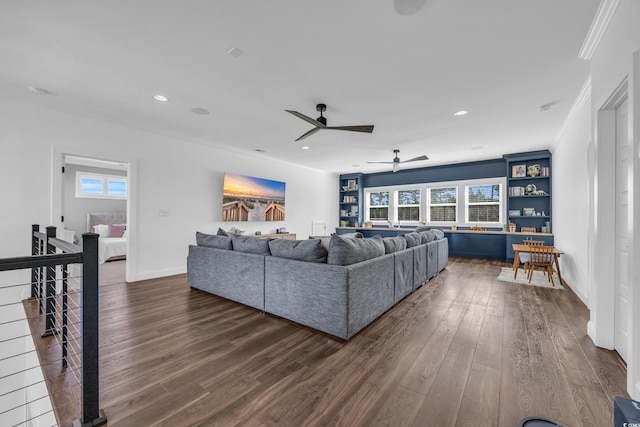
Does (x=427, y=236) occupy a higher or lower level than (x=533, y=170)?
lower

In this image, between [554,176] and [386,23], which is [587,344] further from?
[554,176]

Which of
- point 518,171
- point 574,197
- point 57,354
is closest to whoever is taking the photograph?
point 57,354

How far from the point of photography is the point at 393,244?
3.38 m

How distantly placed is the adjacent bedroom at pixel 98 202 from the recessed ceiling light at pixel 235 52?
5774 millimetres

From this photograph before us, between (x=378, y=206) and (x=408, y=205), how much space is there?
40.1 inches

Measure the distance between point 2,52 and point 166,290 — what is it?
3.02 metres

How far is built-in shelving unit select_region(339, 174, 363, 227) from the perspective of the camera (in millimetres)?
9000

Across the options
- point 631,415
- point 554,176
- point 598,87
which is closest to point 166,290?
point 631,415

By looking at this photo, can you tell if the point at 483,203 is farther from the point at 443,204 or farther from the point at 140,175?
the point at 140,175

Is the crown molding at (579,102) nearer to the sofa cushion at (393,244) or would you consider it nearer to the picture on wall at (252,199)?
the sofa cushion at (393,244)

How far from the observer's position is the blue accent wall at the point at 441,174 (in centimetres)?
689

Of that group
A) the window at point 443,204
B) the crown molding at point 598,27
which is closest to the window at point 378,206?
the window at point 443,204

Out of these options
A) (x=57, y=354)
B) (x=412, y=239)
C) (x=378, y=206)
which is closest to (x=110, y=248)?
(x=57, y=354)

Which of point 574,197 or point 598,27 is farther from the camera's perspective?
point 574,197
